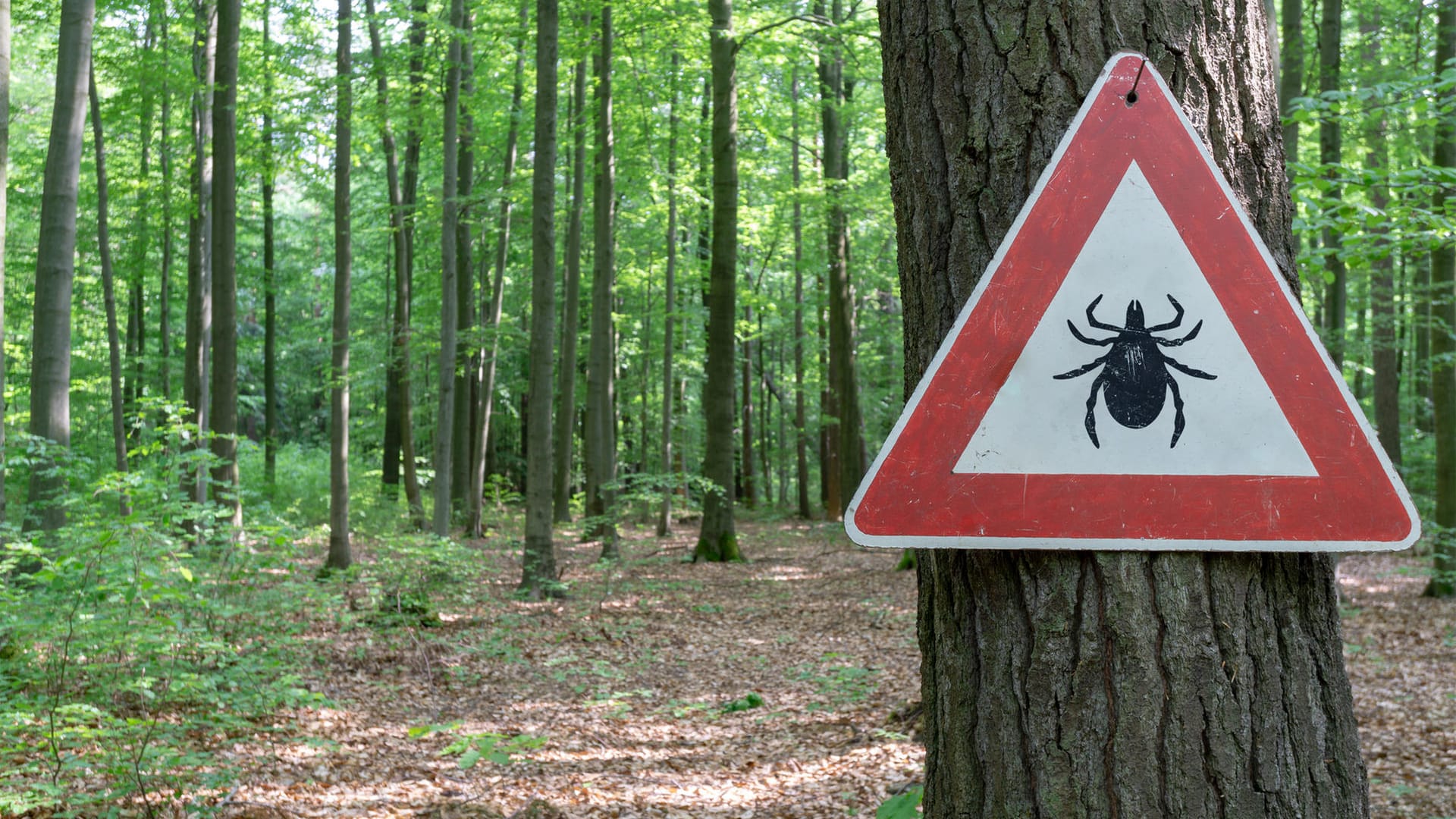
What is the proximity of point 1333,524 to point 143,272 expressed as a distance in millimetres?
21641

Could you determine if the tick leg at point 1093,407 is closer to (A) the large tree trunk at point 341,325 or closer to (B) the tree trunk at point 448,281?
(A) the large tree trunk at point 341,325

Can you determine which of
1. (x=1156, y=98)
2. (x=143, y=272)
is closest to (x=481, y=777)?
(x=1156, y=98)

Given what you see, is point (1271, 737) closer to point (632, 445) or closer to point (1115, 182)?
point (1115, 182)

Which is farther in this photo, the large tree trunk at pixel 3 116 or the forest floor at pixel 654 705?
the large tree trunk at pixel 3 116

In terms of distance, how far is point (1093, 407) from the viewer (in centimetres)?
145

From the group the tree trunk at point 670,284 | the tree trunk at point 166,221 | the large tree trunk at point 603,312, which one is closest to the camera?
the large tree trunk at point 603,312

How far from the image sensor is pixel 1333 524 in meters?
1.42

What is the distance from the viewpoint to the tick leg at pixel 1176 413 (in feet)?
4.70

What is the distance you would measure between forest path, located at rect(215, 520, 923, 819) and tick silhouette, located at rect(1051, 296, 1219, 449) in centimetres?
380

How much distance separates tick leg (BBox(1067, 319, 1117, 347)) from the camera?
1448 mm

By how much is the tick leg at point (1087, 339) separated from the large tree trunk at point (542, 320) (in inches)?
385

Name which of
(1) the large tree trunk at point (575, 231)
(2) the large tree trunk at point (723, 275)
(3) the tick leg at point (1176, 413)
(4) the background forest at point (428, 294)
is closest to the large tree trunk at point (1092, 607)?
(3) the tick leg at point (1176, 413)

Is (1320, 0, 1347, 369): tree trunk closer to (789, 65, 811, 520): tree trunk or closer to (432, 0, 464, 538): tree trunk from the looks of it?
(432, 0, 464, 538): tree trunk

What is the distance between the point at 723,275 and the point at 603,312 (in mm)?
2018
